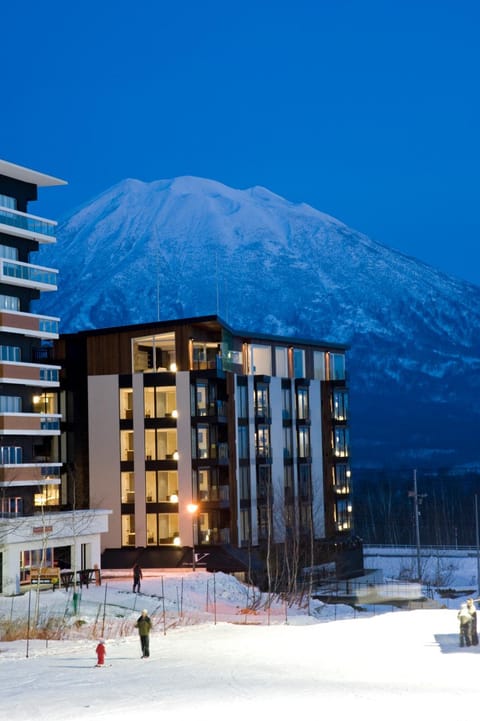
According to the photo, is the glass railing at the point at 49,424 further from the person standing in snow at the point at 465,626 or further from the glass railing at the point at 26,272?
the person standing in snow at the point at 465,626

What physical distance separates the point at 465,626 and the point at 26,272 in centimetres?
4061

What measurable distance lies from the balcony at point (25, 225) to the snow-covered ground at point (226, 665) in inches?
875

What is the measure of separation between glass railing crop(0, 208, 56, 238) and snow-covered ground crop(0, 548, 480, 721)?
2266cm

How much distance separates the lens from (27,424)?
6950 cm

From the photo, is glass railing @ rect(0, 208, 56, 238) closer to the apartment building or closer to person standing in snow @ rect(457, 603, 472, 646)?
the apartment building

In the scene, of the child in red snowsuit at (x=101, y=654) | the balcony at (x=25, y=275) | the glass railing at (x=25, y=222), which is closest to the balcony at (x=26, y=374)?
the balcony at (x=25, y=275)

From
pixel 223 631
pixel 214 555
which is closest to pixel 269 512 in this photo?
pixel 214 555

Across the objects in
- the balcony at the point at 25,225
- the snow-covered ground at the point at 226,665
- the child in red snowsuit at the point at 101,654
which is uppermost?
the balcony at the point at 25,225

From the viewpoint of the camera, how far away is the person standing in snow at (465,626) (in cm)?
3731

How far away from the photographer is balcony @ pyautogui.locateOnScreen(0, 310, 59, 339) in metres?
68.4

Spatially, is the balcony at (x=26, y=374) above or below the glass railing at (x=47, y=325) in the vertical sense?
below

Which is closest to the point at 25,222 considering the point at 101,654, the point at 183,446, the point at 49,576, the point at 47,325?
the point at 47,325

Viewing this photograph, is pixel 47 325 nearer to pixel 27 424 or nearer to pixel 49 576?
pixel 27 424

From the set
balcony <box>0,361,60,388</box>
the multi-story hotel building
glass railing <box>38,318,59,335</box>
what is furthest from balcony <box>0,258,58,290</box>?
the multi-story hotel building
